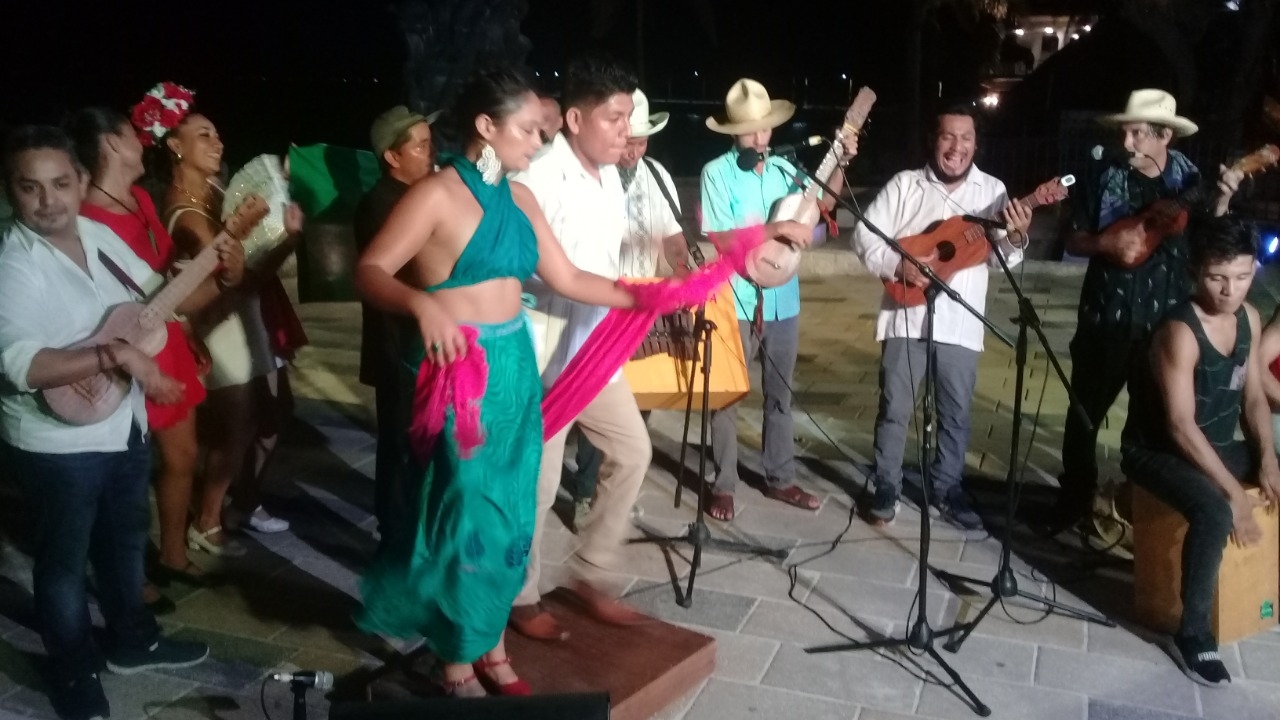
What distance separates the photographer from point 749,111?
15.2ft

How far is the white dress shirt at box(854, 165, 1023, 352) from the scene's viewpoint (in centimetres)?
443

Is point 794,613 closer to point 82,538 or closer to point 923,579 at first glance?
point 923,579

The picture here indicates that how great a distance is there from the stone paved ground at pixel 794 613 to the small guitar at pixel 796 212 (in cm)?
127

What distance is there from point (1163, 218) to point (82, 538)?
160 inches

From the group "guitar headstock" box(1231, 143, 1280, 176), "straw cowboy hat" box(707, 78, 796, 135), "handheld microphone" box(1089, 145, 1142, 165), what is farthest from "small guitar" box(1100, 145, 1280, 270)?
"straw cowboy hat" box(707, 78, 796, 135)

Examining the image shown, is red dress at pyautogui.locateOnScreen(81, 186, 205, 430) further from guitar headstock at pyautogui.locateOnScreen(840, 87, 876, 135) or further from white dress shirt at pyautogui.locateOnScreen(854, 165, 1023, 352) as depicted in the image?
white dress shirt at pyautogui.locateOnScreen(854, 165, 1023, 352)

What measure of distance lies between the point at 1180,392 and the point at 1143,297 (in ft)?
2.70

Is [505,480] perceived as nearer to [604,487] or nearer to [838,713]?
[604,487]

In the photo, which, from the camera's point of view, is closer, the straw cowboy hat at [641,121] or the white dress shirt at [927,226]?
the straw cowboy hat at [641,121]

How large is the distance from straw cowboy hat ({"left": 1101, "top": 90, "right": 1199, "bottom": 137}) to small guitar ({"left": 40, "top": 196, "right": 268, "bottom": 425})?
3.61 metres

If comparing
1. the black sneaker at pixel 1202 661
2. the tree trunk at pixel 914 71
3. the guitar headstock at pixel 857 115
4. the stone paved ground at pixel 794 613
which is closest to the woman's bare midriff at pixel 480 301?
the stone paved ground at pixel 794 613

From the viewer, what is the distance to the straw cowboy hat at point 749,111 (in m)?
4.60

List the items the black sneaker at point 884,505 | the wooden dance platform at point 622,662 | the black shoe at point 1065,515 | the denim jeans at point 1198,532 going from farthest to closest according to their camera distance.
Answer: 1. the black sneaker at point 884,505
2. the black shoe at point 1065,515
3. the denim jeans at point 1198,532
4. the wooden dance platform at point 622,662

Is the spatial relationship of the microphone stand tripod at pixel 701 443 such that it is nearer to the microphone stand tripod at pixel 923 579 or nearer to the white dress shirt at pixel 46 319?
the microphone stand tripod at pixel 923 579
